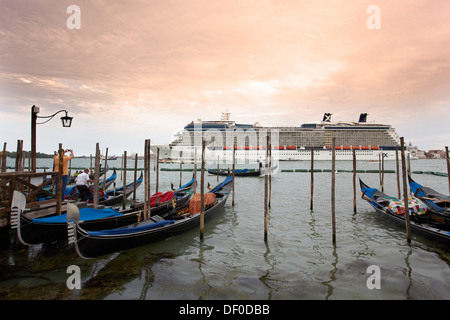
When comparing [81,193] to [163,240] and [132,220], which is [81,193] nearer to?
[132,220]

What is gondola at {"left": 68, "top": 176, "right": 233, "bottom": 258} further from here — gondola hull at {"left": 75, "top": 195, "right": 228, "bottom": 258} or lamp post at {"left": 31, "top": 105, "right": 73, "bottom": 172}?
lamp post at {"left": 31, "top": 105, "right": 73, "bottom": 172}

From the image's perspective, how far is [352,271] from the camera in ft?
14.1

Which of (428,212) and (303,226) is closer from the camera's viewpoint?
(428,212)

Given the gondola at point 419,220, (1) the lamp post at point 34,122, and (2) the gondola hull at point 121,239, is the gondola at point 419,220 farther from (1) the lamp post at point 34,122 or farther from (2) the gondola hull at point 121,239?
(1) the lamp post at point 34,122

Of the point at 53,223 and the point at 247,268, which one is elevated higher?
the point at 53,223

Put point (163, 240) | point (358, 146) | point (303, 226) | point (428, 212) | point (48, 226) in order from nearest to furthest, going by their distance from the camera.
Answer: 1. point (48, 226)
2. point (163, 240)
3. point (428, 212)
4. point (303, 226)
5. point (358, 146)

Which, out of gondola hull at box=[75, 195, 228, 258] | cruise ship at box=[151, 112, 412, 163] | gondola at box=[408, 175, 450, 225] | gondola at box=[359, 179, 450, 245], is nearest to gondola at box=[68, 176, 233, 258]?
gondola hull at box=[75, 195, 228, 258]

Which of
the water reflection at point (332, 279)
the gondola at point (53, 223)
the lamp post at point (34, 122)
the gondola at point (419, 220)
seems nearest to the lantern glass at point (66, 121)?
the lamp post at point (34, 122)

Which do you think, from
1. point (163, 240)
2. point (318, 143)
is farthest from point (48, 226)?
point (318, 143)

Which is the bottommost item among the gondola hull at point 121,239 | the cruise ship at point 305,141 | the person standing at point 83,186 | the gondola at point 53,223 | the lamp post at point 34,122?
the gondola hull at point 121,239

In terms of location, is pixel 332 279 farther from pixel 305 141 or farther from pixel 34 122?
pixel 305 141

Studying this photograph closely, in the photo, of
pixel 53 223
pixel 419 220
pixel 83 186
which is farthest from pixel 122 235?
pixel 419 220
